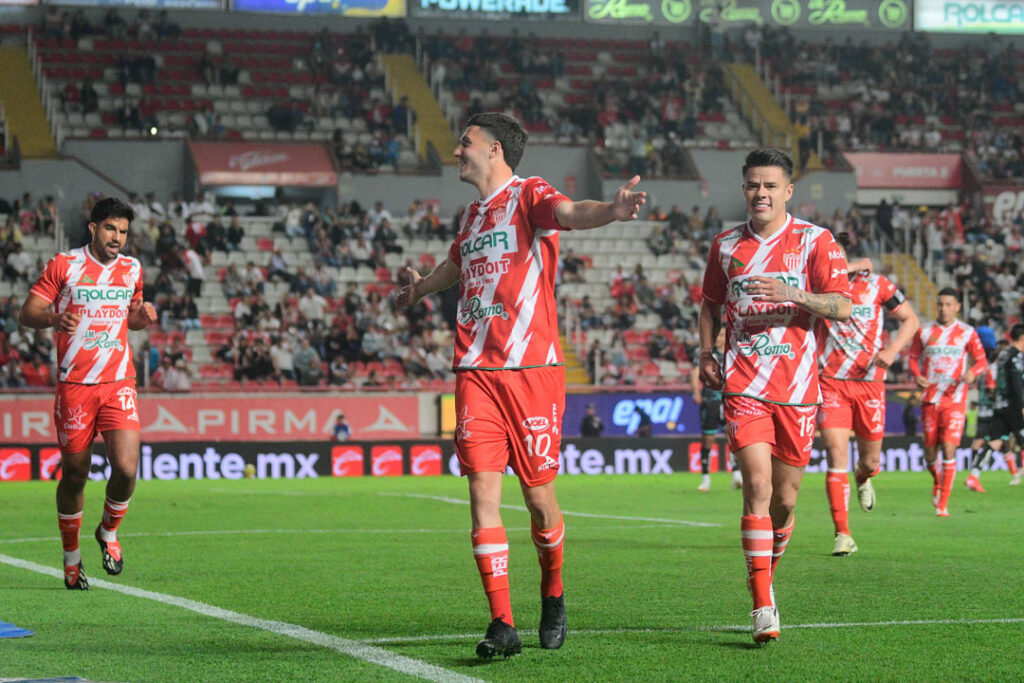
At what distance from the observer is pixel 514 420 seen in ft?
22.9

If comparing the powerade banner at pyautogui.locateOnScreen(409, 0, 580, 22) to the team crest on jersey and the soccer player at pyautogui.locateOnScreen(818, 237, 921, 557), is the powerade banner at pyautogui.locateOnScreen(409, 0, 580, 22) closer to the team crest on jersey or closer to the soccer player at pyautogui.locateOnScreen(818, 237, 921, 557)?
the soccer player at pyautogui.locateOnScreen(818, 237, 921, 557)

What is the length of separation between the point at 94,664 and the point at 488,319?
2.36 meters

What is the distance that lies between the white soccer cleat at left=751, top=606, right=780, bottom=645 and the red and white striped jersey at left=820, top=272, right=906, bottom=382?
20.4ft

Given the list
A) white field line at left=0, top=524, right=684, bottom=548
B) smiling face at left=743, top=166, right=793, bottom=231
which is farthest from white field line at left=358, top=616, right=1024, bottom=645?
white field line at left=0, top=524, right=684, bottom=548

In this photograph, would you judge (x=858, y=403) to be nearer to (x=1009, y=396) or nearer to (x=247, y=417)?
(x=1009, y=396)

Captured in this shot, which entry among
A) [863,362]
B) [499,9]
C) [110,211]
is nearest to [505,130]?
[110,211]

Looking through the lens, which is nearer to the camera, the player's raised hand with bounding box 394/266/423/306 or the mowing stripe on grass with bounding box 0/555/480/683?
the mowing stripe on grass with bounding box 0/555/480/683

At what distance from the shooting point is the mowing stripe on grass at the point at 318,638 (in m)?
6.26

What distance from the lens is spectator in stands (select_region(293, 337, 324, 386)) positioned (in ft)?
99.2

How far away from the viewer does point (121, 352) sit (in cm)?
1005

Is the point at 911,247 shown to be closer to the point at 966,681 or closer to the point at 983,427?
the point at 983,427

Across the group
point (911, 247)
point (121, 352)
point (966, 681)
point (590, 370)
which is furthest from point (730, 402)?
point (911, 247)

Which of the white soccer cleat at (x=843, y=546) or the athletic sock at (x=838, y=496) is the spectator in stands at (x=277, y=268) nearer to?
the athletic sock at (x=838, y=496)

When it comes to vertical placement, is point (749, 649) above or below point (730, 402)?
below
